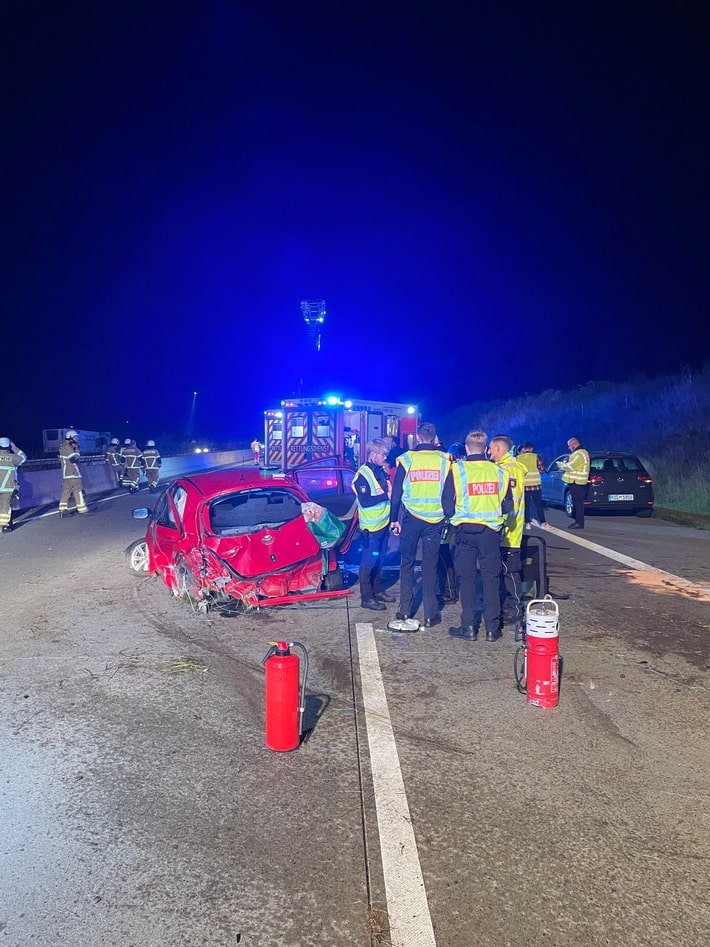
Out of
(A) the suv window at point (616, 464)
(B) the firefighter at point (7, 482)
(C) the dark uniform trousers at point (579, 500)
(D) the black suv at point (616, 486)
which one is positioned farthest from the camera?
(A) the suv window at point (616, 464)

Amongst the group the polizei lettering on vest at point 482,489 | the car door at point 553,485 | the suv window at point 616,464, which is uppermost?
the suv window at point 616,464

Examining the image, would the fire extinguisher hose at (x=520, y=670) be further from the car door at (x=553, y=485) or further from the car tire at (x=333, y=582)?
the car door at (x=553, y=485)

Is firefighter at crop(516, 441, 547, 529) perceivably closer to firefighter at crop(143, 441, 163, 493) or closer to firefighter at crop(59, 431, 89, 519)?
firefighter at crop(59, 431, 89, 519)

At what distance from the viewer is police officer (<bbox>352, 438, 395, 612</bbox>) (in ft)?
23.0

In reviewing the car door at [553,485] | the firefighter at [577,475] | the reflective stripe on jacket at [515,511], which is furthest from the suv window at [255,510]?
the car door at [553,485]

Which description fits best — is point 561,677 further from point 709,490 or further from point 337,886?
point 709,490

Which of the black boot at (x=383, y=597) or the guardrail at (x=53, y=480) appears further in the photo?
the guardrail at (x=53, y=480)

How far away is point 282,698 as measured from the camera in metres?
3.72

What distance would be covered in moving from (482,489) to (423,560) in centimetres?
98

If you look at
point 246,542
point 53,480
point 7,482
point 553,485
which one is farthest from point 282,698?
point 53,480

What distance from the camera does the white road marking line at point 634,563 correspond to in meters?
8.02

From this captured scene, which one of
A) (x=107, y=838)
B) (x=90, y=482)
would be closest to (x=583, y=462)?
(x=107, y=838)

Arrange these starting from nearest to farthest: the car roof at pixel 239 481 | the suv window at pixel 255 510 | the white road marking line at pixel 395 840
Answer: the white road marking line at pixel 395 840 → the car roof at pixel 239 481 → the suv window at pixel 255 510

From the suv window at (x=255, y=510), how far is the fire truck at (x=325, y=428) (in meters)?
11.0
